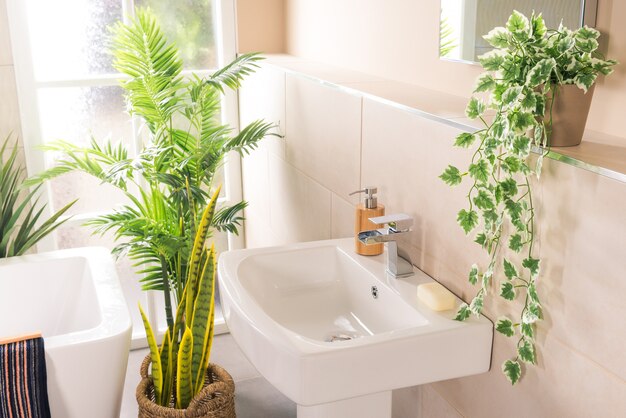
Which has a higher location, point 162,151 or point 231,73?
point 231,73

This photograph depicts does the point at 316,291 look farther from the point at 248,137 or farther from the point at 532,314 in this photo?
the point at 248,137

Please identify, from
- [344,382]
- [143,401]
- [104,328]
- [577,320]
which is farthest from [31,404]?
[577,320]

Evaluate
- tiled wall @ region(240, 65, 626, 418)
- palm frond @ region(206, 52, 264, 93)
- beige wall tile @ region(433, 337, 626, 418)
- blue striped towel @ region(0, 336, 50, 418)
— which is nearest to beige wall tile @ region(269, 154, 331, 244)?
tiled wall @ region(240, 65, 626, 418)

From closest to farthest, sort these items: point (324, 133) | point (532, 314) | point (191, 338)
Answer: point (532, 314), point (191, 338), point (324, 133)

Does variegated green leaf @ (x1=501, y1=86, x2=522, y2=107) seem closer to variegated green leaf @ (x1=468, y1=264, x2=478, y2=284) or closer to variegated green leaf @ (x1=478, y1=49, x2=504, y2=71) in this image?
variegated green leaf @ (x1=478, y1=49, x2=504, y2=71)

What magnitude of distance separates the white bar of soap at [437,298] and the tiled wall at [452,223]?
0.07 m

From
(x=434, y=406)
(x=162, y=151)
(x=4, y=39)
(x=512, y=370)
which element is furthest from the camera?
(x=4, y=39)

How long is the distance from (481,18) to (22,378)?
1.58 m

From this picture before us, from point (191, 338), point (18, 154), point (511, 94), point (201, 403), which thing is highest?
point (511, 94)

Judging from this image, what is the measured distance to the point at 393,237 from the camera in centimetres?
191

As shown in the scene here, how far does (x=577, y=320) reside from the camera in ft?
4.64

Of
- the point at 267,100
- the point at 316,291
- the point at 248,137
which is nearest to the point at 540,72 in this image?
the point at 316,291

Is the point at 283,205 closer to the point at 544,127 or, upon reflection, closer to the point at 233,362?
the point at 233,362

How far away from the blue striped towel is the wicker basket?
1.53 ft
